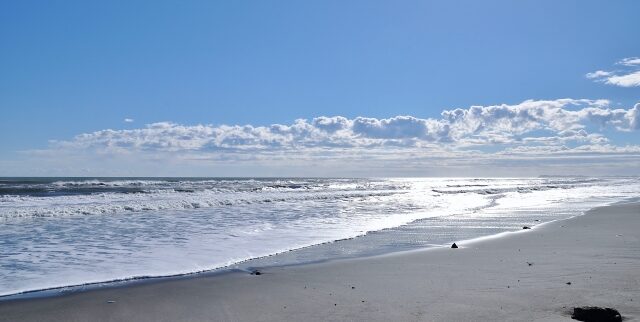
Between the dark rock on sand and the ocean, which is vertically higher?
the dark rock on sand

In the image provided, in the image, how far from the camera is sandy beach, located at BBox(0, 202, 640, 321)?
208 inches

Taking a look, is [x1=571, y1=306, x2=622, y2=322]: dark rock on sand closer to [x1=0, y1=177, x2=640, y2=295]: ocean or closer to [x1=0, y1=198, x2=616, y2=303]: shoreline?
[x1=0, y1=198, x2=616, y2=303]: shoreline

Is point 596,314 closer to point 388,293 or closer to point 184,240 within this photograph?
point 388,293

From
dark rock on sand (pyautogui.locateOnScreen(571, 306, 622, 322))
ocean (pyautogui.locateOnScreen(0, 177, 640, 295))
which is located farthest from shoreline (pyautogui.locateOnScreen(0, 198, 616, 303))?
dark rock on sand (pyautogui.locateOnScreen(571, 306, 622, 322))

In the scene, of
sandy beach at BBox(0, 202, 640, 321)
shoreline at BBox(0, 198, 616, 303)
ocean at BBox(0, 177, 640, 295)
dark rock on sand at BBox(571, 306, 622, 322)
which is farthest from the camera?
ocean at BBox(0, 177, 640, 295)

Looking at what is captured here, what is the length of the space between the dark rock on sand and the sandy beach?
0.12 m

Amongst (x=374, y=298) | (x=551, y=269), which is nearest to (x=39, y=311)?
(x=374, y=298)

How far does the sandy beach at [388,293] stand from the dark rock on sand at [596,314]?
0.12 m

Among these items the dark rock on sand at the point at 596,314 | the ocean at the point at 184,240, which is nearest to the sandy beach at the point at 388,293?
the dark rock on sand at the point at 596,314

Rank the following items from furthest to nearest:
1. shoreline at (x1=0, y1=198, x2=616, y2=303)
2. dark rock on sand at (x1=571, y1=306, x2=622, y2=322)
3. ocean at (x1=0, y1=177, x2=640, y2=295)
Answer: ocean at (x1=0, y1=177, x2=640, y2=295) < shoreline at (x1=0, y1=198, x2=616, y2=303) < dark rock on sand at (x1=571, y1=306, x2=622, y2=322)

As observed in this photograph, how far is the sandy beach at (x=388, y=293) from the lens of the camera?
17.3 feet

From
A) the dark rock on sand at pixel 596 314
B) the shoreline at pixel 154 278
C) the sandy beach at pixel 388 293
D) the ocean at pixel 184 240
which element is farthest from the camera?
the ocean at pixel 184 240

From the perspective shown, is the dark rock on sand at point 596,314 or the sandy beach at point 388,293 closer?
the dark rock on sand at point 596,314

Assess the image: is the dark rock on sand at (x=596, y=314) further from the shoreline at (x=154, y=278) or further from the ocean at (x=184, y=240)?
the ocean at (x=184, y=240)
